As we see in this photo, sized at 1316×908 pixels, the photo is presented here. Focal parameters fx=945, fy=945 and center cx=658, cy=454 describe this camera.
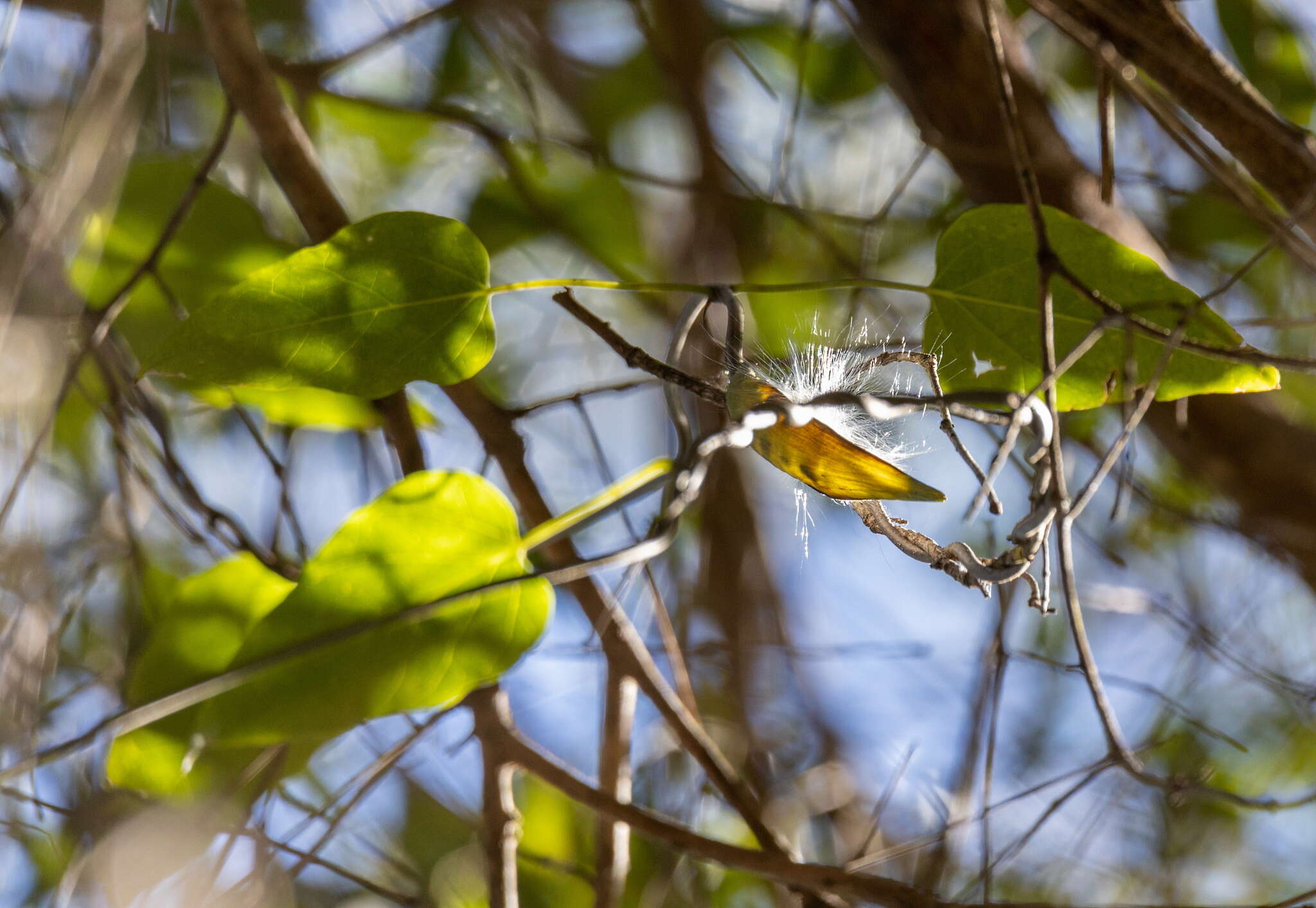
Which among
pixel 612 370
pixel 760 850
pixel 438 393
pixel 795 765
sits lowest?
pixel 760 850

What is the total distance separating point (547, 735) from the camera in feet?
3.25

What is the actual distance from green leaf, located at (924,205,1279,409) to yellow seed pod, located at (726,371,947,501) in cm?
14

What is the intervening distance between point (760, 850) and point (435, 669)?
0.21 meters

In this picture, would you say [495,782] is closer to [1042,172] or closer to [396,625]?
[396,625]

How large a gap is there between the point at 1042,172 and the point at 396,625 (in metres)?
0.52

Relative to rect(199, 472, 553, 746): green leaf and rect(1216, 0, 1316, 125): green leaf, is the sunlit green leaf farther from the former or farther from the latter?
rect(1216, 0, 1316, 125): green leaf

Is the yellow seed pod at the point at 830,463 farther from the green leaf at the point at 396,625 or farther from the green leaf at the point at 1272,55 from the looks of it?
the green leaf at the point at 1272,55

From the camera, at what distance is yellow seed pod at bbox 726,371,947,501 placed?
0.30 meters

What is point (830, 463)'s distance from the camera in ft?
1.03

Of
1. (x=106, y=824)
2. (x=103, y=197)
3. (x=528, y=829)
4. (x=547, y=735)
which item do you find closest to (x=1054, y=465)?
(x=103, y=197)

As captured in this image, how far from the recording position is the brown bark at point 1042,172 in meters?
0.64

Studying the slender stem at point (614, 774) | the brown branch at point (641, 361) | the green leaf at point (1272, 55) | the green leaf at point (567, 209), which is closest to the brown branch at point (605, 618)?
the slender stem at point (614, 774)

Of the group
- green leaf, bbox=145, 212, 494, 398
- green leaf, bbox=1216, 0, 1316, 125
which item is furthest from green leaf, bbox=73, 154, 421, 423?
green leaf, bbox=1216, 0, 1316, 125

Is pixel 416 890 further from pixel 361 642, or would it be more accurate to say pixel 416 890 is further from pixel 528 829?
pixel 361 642
